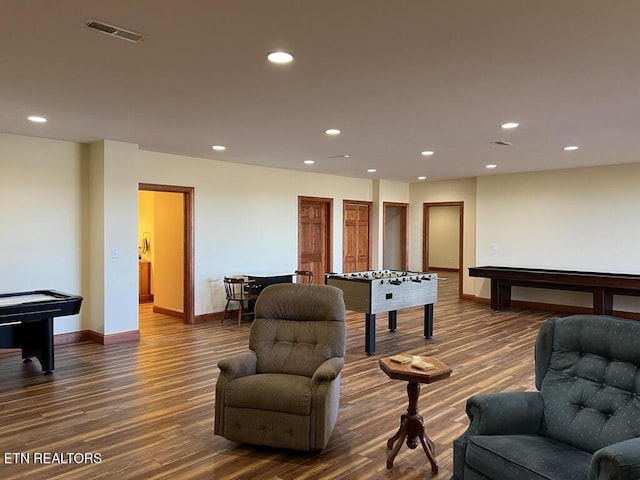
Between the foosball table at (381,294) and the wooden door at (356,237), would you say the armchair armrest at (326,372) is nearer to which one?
the foosball table at (381,294)

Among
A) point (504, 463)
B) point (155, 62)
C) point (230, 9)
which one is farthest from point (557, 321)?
point (155, 62)

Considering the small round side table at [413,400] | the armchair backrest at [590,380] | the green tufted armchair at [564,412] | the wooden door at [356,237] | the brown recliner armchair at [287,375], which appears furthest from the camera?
the wooden door at [356,237]

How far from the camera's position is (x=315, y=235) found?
30.5 ft

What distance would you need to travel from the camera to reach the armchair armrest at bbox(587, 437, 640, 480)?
1.75 meters

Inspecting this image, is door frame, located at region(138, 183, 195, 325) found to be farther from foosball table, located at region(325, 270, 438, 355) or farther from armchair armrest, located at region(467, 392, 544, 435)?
armchair armrest, located at region(467, 392, 544, 435)

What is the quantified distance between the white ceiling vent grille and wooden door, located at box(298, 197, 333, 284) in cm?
614

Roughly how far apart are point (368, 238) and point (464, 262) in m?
2.08

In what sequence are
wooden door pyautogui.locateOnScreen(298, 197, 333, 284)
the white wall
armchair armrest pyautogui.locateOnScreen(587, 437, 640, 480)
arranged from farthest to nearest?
1. wooden door pyautogui.locateOnScreen(298, 197, 333, 284)
2. the white wall
3. armchair armrest pyautogui.locateOnScreen(587, 437, 640, 480)

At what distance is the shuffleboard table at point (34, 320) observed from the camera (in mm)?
4297

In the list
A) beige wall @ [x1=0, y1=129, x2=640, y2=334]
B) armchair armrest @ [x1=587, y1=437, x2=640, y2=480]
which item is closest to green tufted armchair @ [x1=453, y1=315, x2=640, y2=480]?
armchair armrest @ [x1=587, y1=437, x2=640, y2=480]

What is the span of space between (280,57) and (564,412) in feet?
8.52

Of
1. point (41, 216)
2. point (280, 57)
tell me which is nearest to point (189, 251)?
point (41, 216)

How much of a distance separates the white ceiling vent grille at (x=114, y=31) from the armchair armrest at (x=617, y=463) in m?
3.01

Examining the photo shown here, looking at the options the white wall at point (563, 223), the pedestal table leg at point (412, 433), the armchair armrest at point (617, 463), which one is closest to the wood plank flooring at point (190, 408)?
the pedestal table leg at point (412, 433)
